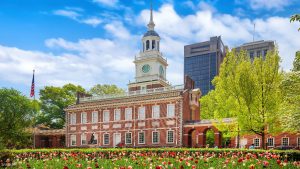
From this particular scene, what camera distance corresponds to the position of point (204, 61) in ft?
516

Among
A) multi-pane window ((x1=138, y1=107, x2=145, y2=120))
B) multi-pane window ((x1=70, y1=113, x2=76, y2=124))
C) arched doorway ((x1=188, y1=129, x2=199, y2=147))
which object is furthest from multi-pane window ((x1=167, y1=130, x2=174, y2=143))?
multi-pane window ((x1=70, y1=113, x2=76, y2=124))

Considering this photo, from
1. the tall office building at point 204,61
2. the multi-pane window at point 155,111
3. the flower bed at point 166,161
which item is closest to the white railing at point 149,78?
the multi-pane window at point 155,111

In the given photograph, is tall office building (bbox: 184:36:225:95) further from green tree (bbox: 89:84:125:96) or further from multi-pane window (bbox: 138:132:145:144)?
multi-pane window (bbox: 138:132:145:144)

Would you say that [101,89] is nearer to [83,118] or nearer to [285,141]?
[83,118]

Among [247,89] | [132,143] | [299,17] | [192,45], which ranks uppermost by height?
[192,45]

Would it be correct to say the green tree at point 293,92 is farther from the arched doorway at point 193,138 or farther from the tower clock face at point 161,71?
the tower clock face at point 161,71

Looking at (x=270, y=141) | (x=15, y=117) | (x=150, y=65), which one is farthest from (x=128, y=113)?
(x=270, y=141)

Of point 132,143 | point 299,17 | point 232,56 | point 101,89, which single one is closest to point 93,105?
point 132,143

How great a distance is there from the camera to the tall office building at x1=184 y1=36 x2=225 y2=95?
154m

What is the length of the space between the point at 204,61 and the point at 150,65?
10691 centimetres

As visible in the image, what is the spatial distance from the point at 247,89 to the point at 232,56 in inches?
159

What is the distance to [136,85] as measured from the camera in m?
53.2

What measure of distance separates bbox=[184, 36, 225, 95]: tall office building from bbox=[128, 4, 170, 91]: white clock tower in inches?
3924

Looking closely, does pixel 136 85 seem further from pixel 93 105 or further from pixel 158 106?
pixel 158 106
